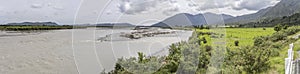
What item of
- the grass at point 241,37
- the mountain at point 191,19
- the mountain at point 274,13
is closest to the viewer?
the mountain at point 191,19

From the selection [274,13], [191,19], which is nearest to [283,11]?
[274,13]

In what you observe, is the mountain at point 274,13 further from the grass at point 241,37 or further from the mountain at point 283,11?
the grass at point 241,37

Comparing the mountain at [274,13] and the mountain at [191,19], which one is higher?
the mountain at [274,13]

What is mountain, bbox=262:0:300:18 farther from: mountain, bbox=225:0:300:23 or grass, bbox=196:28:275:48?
grass, bbox=196:28:275:48

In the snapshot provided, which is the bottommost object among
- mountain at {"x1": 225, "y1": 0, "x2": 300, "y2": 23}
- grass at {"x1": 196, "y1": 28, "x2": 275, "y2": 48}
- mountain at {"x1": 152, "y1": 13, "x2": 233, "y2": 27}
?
grass at {"x1": 196, "y1": 28, "x2": 275, "y2": 48}

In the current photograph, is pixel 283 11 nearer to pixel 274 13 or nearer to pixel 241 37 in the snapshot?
pixel 274 13

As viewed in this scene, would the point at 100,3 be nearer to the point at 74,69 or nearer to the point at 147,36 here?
the point at 147,36

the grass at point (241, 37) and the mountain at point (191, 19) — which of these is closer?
the mountain at point (191, 19)

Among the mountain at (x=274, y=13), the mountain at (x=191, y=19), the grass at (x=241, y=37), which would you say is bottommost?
the grass at (x=241, y=37)

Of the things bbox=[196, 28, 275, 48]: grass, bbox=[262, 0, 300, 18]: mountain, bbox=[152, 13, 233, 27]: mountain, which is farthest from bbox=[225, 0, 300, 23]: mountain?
bbox=[152, 13, 233, 27]: mountain

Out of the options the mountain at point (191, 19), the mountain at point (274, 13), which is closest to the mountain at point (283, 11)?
the mountain at point (274, 13)

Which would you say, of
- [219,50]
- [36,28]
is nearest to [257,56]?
[219,50]

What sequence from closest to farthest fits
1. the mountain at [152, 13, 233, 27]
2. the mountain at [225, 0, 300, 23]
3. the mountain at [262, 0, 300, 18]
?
1. the mountain at [152, 13, 233, 27]
2. the mountain at [225, 0, 300, 23]
3. the mountain at [262, 0, 300, 18]
